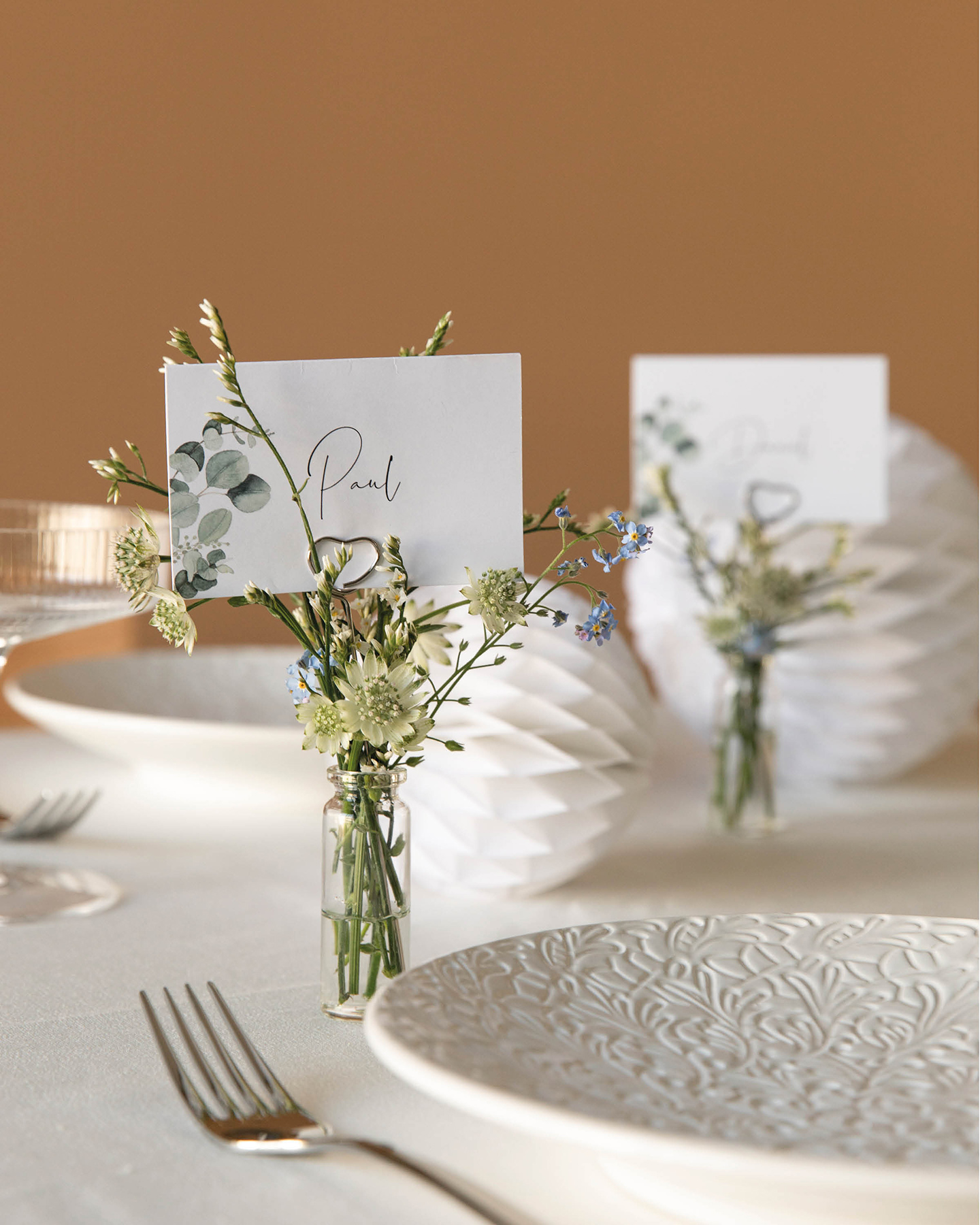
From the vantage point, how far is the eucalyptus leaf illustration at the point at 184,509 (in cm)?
60

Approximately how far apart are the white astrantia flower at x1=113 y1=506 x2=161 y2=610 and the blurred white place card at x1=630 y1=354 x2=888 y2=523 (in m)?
0.63

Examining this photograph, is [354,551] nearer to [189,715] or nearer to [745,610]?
[745,610]

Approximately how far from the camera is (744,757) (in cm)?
111

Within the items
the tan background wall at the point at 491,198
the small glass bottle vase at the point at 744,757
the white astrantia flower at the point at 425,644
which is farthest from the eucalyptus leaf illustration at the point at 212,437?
the tan background wall at the point at 491,198

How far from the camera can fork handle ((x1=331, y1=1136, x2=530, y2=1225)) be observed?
442mm

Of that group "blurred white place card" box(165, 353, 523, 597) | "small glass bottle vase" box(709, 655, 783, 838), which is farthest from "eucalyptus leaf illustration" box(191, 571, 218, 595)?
"small glass bottle vase" box(709, 655, 783, 838)

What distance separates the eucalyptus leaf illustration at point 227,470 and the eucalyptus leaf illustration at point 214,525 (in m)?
0.01

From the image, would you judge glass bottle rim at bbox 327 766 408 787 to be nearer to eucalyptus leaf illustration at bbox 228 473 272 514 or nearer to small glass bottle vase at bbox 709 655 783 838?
eucalyptus leaf illustration at bbox 228 473 272 514

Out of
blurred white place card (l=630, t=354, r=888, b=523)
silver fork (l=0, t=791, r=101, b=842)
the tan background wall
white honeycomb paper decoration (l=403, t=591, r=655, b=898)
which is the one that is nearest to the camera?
white honeycomb paper decoration (l=403, t=591, r=655, b=898)

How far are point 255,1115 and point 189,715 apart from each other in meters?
0.80

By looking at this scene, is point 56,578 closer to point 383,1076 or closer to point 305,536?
point 305,536

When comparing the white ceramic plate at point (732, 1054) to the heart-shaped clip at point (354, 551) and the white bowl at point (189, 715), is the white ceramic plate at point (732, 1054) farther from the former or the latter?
the white bowl at point (189, 715)

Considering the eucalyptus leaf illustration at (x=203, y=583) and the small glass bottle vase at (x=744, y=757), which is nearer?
the eucalyptus leaf illustration at (x=203, y=583)

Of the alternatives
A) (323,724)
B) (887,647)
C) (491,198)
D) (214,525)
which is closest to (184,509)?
(214,525)
